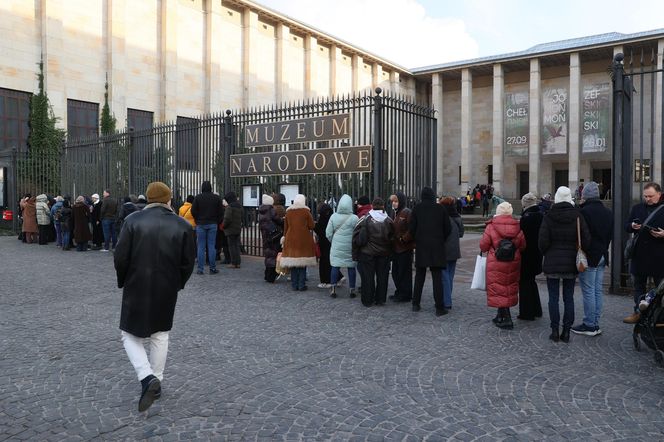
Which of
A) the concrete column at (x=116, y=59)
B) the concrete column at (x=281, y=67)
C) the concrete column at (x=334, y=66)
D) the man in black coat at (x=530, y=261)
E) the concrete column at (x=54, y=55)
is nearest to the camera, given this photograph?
the man in black coat at (x=530, y=261)

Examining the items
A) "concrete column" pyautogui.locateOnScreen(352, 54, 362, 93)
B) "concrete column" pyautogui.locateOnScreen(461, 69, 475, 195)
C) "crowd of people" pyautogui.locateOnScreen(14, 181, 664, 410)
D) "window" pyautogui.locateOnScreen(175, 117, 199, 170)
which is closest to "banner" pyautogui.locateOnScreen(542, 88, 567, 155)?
"concrete column" pyautogui.locateOnScreen(461, 69, 475, 195)

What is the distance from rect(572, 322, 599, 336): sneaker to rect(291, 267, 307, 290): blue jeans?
4049mm

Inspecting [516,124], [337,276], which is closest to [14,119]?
[337,276]

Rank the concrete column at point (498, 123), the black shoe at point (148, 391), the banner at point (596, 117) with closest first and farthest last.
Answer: the black shoe at point (148, 391)
the banner at point (596, 117)
the concrete column at point (498, 123)

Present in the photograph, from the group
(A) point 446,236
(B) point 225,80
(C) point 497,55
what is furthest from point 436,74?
(A) point 446,236

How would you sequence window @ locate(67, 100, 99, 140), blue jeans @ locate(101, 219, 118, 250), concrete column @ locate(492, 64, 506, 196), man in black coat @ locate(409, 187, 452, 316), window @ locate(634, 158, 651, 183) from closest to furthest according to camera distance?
man in black coat @ locate(409, 187, 452, 316) < window @ locate(634, 158, 651, 183) < blue jeans @ locate(101, 219, 118, 250) < window @ locate(67, 100, 99, 140) < concrete column @ locate(492, 64, 506, 196)

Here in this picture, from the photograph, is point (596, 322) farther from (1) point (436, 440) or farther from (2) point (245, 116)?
(2) point (245, 116)

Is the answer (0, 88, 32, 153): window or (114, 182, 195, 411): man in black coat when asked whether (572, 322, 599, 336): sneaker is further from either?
(0, 88, 32, 153): window

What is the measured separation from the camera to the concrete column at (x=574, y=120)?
3619cm

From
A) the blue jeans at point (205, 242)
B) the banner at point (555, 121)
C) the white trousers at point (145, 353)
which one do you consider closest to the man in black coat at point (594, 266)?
the white trousers at point (145, 353)

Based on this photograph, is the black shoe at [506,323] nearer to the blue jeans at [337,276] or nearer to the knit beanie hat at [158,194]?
the blue jeans at [337,276]

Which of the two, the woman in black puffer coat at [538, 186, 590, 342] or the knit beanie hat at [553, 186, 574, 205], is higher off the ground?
the knit beanie hat at [553, 186, 574, 205]

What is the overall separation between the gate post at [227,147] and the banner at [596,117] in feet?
99.0

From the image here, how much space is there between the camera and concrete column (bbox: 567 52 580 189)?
3619 cm
